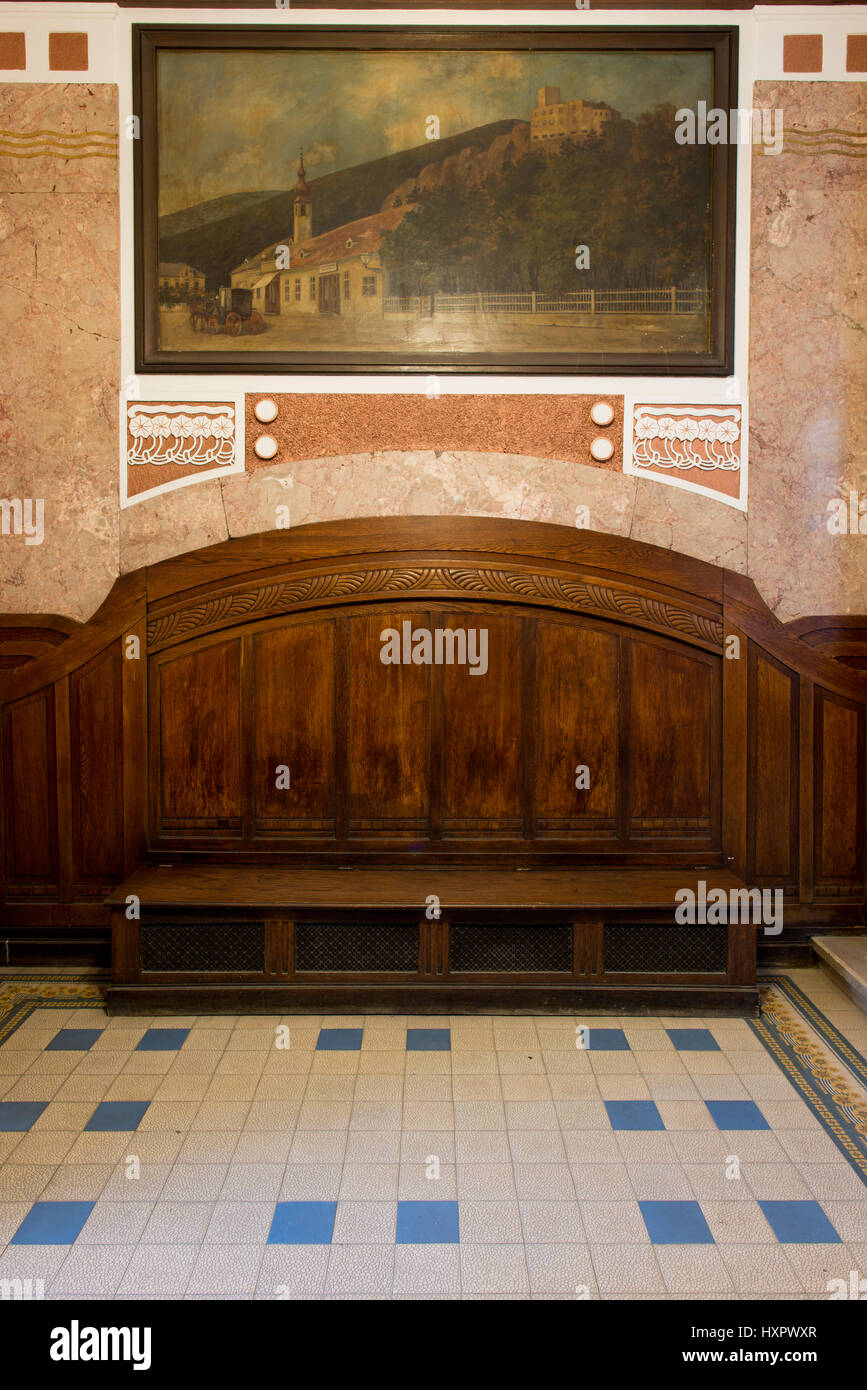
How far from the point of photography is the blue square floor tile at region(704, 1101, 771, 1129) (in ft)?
10.1

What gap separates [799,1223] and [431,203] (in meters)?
3.93

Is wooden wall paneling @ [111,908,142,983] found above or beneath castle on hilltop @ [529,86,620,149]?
beneath

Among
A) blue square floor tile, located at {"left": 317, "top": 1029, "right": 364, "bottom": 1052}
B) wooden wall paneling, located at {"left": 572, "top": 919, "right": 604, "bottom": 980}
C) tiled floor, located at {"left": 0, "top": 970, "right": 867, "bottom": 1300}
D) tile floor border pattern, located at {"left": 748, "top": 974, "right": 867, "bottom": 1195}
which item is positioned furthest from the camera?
wooden wall paneling, located at {"left": 572, "top": 919, "right": 604, "bottom": 980}

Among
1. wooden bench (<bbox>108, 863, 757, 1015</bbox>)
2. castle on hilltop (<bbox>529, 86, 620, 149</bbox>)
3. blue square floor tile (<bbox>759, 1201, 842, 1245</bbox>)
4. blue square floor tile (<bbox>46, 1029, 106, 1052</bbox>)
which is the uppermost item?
castle on hilltop (<bbox>529, 86, 620, 149</bbox>)

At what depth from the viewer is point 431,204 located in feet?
14.0

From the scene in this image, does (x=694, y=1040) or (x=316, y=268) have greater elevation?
(x=316, y=268)

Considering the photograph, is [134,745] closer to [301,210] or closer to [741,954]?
[301,210]

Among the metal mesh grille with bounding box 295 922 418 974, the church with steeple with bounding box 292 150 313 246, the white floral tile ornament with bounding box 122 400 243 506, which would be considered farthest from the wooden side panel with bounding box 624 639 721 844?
the church with steeple with bounding box 292 150 313 246

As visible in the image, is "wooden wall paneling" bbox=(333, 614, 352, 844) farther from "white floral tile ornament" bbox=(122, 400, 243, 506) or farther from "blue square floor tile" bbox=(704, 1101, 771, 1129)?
"blue square floor tile" bbox=(704, 1101, 771, 1129)

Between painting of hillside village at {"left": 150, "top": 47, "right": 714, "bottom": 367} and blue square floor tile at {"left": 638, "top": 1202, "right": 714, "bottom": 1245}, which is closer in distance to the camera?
blue square floor tile at {"left": 638, "top": 1202, "right": 714, "bottom": 1245}

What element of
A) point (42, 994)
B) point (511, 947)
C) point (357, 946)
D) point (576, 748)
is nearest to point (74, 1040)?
point (42, 994)

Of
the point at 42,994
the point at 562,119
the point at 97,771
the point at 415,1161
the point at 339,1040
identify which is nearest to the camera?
the point at 415,1161

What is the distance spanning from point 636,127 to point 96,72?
226 centimetres

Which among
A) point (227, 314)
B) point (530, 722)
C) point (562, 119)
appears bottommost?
point (530, 722)
